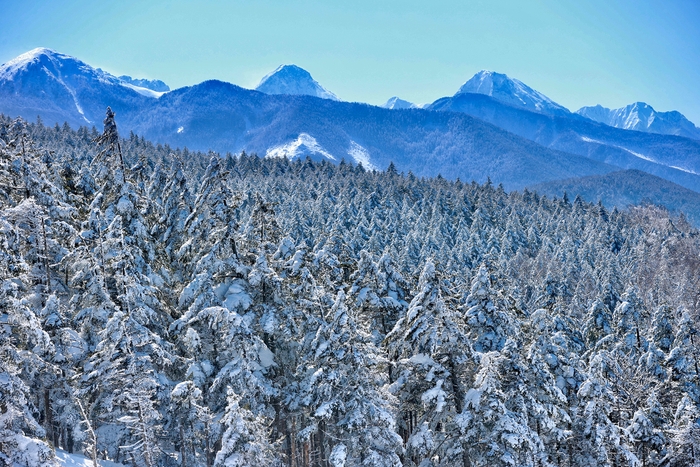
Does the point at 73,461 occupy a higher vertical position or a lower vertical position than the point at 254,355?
lower

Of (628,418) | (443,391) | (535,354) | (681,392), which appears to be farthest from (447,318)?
(681,392)

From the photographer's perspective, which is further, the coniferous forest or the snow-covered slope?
the snow-covered slope

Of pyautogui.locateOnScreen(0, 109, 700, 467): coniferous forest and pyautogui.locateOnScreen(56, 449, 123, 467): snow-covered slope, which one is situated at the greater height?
pyautogui.locateOnScreen(0, 109, 700, 467): coniferous forest

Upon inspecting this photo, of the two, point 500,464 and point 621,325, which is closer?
point 500,464

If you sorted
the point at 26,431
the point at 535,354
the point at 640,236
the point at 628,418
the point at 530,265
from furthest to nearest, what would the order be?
the point at 640,236 < the point at 530,265 < the point at 628,418 < the point at 535,354 < the point at 26,431

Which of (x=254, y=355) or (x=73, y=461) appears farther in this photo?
(x=254, y=355)

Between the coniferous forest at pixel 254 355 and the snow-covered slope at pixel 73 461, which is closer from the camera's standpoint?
the coniferous forest at pixel 254 355

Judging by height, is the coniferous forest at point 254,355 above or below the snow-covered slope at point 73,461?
Result: above

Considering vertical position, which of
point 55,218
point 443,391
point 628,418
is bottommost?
point 628,418

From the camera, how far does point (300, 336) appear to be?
70.9 ft

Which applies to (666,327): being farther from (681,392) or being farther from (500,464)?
(500,464)

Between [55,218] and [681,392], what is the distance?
32247 mm

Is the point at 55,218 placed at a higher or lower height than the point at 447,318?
higher

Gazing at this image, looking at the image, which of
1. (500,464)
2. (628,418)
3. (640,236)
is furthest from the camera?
(640,236)
